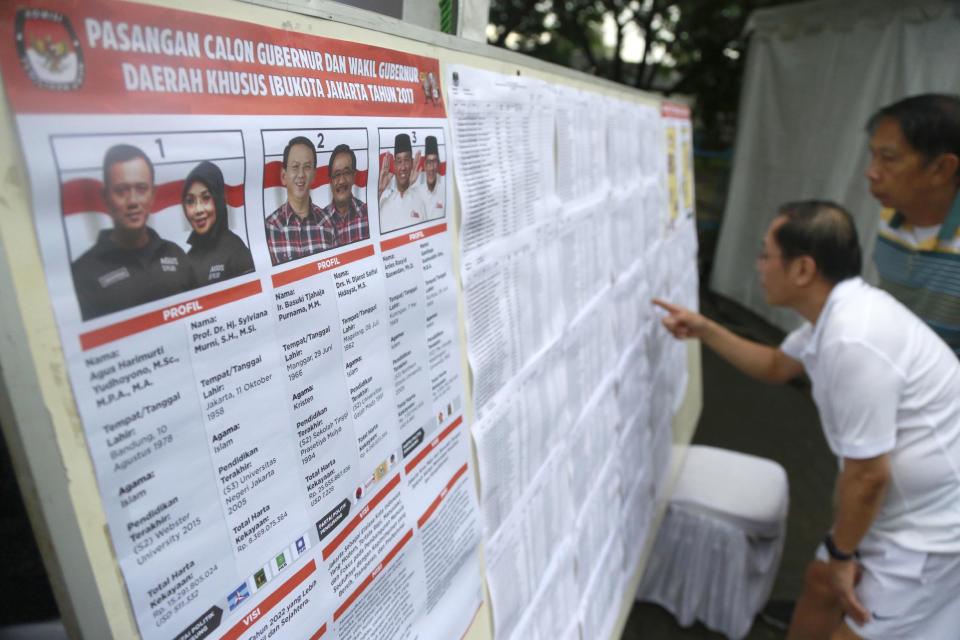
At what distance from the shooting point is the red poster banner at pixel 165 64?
25 cm

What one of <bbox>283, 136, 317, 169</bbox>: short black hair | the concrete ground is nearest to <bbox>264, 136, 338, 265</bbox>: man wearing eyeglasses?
<bbox>283, 136, 317, 169</bbox>: short black hair

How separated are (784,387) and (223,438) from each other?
160 inches

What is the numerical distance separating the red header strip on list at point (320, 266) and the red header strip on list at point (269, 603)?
0.22 metres

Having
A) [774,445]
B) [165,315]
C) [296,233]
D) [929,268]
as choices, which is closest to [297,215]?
[296,233]

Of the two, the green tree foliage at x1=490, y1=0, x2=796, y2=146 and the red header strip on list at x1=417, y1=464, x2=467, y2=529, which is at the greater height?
the green tree foliage at x1=490, y1=0, x2=796, y2=146

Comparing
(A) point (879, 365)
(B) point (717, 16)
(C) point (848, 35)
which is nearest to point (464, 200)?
(A) point (879, 365)

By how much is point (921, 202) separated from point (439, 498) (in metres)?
1.76

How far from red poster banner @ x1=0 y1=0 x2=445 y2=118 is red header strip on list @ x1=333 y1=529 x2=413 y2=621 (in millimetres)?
394

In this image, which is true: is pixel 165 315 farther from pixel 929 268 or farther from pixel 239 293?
pixel 929 268

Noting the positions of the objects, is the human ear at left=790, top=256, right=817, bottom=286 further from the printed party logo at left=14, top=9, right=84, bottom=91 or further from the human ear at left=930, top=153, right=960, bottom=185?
the printed party logo at left=14, top=9, right=84, bottom=91

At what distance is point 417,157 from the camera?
52 centimetres

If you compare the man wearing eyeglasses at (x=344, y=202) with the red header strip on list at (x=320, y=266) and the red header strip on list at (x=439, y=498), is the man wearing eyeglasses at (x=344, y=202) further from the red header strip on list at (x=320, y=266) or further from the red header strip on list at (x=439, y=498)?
the red header strip on list at (x=439, y=498)

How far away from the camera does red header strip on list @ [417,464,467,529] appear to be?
0.57 metres

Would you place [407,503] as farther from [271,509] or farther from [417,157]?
[417,157]
